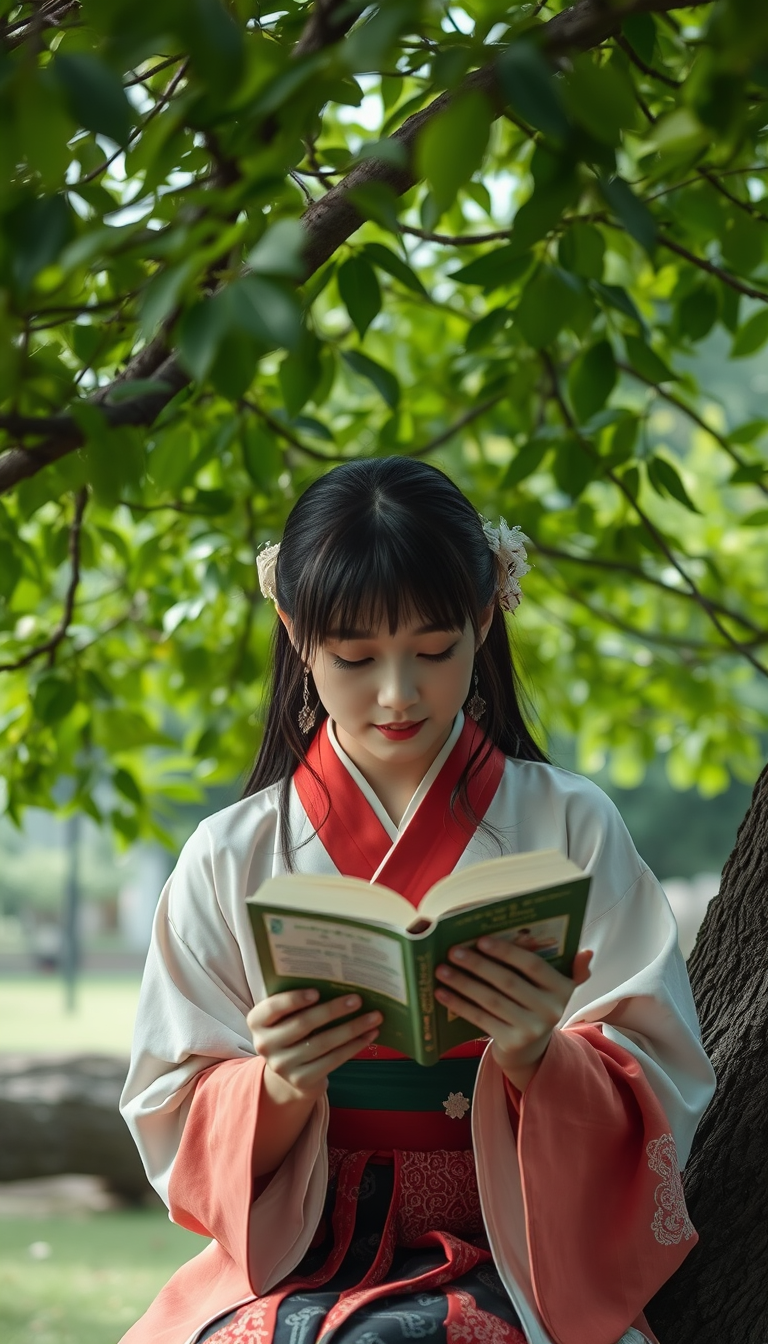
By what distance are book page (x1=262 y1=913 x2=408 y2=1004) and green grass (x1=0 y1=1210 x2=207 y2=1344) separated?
2.49 m

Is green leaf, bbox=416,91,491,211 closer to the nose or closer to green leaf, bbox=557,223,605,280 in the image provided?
the nose

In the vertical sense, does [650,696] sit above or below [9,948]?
above

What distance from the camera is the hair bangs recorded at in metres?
1.31

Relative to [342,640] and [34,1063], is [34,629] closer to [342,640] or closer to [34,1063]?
[342,640]

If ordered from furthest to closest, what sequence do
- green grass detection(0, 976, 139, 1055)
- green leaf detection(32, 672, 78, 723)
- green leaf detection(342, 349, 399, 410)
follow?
1. green grass detection(0, 976, 139, 1055)
2. green leaf detection(32, 672, 78, 723)
3. green leaf detection(342, 349, 399, 410)

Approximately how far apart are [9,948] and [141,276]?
1722 cm

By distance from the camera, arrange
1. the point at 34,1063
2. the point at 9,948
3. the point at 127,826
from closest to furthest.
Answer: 1. the point at 127,826
2. the point at 34,1063
3. the point at 9,948

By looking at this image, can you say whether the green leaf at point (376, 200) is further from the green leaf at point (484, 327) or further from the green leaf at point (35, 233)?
the green leaf at point (484, 327)

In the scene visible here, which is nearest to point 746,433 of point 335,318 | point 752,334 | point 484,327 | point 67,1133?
point 752,334

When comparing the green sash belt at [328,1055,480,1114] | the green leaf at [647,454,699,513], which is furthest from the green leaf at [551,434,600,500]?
the green sash belt at [328,1055,480,1114]

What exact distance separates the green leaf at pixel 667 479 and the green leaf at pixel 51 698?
3.45 ft

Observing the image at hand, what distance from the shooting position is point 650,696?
369 cm

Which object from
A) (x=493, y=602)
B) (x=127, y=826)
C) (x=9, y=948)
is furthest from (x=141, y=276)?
(x=9, y=948)

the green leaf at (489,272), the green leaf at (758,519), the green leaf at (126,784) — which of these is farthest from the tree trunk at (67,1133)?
the green leaf at (489,272)
